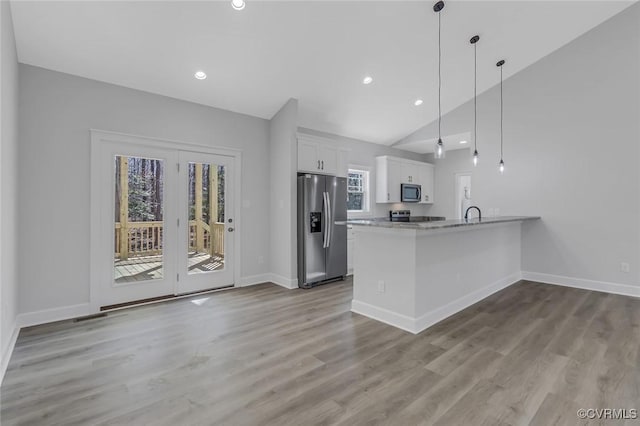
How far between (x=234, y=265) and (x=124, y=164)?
1981mm

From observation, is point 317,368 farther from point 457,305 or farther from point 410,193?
point 410,193

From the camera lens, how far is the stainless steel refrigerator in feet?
15.2

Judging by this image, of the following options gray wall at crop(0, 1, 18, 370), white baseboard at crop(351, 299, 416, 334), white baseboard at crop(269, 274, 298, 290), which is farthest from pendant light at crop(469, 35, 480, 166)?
gray wall at crop(0, 1, 18, 370)

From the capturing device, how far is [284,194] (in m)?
4.72

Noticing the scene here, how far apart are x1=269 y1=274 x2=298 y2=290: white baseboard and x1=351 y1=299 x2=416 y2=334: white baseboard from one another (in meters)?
1.27

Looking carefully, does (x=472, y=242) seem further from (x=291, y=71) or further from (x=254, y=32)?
(x=254, y=32)

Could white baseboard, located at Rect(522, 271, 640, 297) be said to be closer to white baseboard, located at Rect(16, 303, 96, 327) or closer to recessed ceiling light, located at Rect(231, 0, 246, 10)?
recessed ceiling light, located at Rect(231, 0, 246, 10)

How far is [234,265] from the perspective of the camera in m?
4.64

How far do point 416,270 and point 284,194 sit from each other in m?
2.43

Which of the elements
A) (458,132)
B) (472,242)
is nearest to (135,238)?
(472,242)

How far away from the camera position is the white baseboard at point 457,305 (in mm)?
3061

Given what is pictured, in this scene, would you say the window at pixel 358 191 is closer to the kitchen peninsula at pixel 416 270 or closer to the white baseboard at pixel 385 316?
the kitchen peninsula at pixel 416 270

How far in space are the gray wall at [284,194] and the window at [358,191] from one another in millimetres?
1843

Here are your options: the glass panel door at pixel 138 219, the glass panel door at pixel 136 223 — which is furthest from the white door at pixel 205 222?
the glass panel door at pixel 138 219
